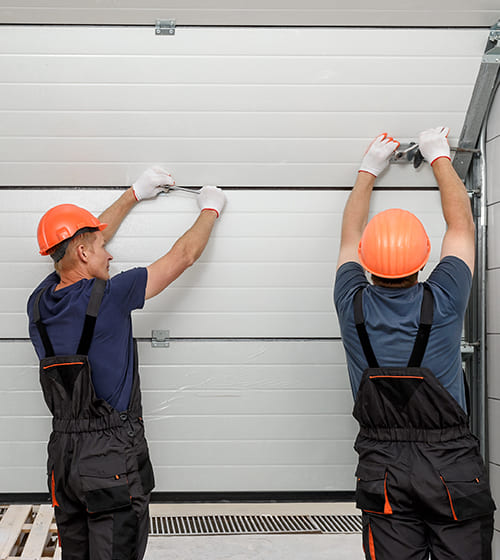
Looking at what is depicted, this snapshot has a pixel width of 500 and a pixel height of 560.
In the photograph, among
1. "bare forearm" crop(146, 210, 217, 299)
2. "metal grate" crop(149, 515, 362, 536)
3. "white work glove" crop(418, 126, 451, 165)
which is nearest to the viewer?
Answer: "bare forearm" crop(146, 210, 217, 299)

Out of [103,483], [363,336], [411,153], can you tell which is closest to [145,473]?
[103,483]

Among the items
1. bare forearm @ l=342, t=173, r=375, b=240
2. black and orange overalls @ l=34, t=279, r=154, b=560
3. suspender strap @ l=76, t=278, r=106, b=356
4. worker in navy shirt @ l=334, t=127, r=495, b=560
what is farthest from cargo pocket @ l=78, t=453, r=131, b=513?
bare forearm @ l=342, t=173, r=375, b=240

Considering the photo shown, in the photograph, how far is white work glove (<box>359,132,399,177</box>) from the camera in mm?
2646

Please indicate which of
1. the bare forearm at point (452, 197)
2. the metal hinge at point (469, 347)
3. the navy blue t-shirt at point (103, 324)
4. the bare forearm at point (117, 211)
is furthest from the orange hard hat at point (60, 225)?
the metal hinge at point (469, 347)

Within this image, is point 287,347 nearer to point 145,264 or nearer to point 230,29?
point 145,264

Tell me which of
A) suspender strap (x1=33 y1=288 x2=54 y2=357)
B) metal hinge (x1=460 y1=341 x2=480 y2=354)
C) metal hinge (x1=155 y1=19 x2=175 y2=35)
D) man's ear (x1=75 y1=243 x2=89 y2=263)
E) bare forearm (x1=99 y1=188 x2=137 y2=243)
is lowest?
metal hinge (x1=460 y1=341 x2=480 y2=354)

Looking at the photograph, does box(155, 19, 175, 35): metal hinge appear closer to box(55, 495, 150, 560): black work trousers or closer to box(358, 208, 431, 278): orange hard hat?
box(358, 208, 431, 278): orange hard hat

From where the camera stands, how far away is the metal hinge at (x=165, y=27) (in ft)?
8.12

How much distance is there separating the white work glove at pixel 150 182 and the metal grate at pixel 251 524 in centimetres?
163

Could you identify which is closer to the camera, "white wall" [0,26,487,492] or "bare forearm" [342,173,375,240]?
"white wall" [0,26,487,492]

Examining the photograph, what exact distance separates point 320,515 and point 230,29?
2.36 metres

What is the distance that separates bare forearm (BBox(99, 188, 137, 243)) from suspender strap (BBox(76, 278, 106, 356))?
534mm

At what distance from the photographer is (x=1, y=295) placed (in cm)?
283

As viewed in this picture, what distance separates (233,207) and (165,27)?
82 centimetres
